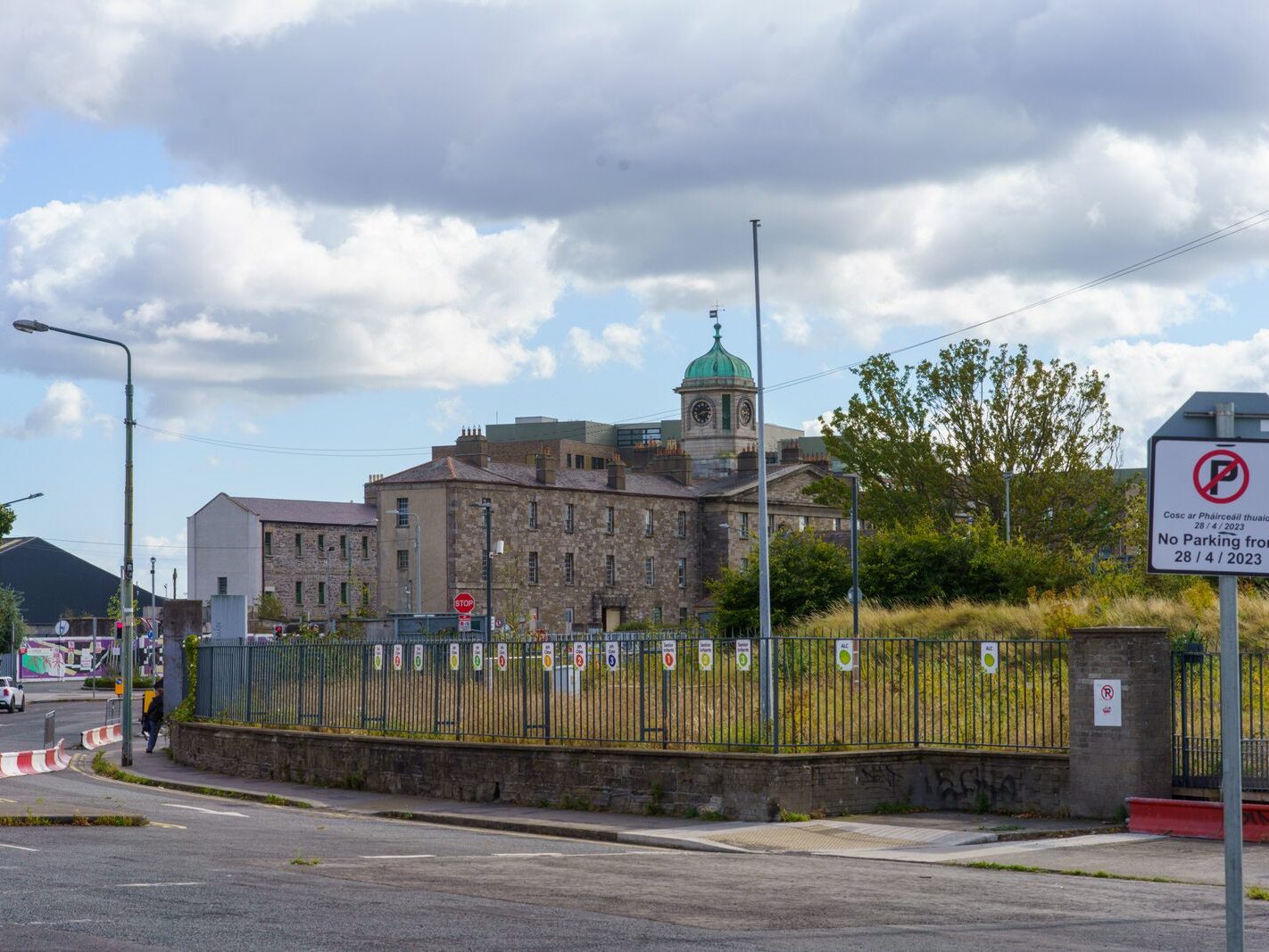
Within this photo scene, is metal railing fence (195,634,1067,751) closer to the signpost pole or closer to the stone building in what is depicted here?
the signpost pole

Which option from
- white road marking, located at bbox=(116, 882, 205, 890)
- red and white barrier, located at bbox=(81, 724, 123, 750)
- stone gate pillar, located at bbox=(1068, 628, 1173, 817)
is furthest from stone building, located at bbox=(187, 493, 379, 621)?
white road marking, located at bbox=(116, 882, 205, 890)

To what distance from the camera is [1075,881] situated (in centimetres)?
1420

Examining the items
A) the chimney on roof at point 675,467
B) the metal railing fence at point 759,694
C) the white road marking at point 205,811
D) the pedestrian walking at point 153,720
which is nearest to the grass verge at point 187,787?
the pedestrian walking at point 153,720

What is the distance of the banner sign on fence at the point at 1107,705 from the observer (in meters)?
18.2

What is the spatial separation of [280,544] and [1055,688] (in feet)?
278

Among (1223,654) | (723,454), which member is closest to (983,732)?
(1223,654)

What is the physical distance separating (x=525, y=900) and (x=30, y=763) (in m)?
21.0

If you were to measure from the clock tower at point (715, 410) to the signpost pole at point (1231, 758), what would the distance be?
115889mm

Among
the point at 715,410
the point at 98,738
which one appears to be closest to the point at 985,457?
the point at 98,738

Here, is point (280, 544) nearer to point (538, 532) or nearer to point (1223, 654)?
point (538, 532)

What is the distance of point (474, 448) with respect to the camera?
96.6 m

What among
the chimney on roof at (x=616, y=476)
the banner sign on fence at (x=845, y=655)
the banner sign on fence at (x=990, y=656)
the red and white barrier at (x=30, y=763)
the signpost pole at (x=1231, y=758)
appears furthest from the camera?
the chimney on roof at (x=616, y=476)

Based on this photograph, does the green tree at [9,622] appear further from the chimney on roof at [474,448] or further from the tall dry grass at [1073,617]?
the tall dry grass at [1073,617]

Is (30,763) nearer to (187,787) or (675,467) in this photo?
(187,787)
